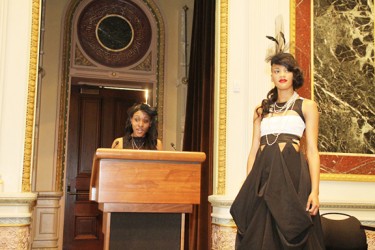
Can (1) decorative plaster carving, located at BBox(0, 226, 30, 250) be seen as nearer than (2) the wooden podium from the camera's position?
No

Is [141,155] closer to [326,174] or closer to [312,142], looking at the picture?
[312,142]

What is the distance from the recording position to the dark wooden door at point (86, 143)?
20.8 ft

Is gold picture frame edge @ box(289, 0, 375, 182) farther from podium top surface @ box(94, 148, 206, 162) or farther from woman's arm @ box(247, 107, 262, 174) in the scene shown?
podium top surface @ box(94, 148, 206, 162)

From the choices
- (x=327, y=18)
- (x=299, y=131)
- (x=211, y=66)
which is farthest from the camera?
(x=211, y=66)

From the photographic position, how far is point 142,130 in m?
3.16

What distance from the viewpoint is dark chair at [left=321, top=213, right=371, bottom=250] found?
10.6 ft

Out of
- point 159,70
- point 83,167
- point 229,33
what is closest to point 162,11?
point 159,70

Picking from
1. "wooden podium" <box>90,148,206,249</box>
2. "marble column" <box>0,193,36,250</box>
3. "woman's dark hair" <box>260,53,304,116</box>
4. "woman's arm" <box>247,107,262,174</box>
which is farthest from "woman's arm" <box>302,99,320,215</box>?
"marble column" <box>0,193,36,250</box>

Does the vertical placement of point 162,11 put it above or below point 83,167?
above

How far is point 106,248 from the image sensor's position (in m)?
2.32

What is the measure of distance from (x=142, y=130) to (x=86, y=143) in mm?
3544

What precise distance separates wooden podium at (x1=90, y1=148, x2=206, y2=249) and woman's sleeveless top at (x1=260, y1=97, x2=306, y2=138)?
423mm

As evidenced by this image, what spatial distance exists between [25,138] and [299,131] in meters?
2.07

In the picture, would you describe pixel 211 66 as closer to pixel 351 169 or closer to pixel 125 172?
pixel 351 169
